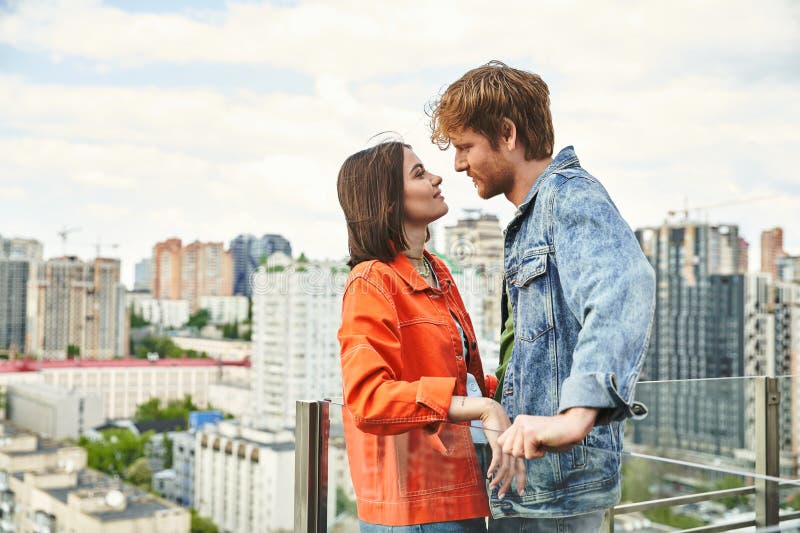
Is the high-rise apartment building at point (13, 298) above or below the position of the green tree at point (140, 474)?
above

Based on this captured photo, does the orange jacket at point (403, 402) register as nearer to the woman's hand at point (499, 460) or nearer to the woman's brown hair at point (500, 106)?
the woman's hand at point (499, 460)

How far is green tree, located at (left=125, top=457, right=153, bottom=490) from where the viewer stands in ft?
91.9

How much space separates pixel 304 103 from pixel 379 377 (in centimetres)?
3595

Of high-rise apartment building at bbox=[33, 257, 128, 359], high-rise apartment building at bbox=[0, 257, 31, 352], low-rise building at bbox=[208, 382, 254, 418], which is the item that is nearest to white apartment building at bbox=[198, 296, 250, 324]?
low-rise building at bbox=[208, 382, 254, 418]

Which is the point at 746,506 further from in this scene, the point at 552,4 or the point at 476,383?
the point at 552,4

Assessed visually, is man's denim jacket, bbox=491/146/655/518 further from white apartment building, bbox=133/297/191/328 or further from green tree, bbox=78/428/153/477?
white apartment building, bbox=133/297/191/328

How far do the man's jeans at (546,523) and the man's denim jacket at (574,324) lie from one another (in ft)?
0.03

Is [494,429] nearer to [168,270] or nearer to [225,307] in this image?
[225,307]

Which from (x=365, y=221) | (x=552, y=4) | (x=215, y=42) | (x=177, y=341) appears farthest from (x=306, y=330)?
(x=365, y=221)

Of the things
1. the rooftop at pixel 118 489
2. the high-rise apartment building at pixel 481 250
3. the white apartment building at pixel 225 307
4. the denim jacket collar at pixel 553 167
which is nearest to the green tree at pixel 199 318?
the white apartment building at pixel 225 307

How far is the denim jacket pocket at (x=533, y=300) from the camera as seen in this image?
943mm

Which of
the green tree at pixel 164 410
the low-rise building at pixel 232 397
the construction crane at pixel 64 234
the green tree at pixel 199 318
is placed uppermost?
the construction crane at pixel 64 234

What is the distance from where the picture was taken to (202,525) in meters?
25.9

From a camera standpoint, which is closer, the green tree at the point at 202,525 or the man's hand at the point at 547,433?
the man's hand at the point at 547,433
